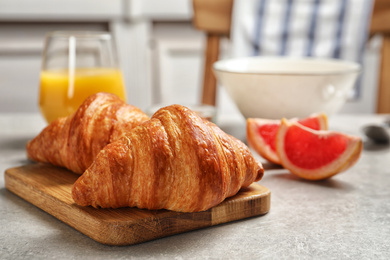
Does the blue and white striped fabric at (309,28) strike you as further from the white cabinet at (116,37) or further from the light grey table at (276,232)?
the light grey table at (276,232)

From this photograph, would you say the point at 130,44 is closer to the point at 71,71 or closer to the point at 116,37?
the point at 116,37

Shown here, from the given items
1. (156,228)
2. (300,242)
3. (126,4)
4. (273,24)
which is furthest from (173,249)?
(126,4)

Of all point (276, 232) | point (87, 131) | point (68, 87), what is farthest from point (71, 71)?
point (276, 232)

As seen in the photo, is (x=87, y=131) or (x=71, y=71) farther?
(x=71, y=71)

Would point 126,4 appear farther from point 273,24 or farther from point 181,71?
point 273,24

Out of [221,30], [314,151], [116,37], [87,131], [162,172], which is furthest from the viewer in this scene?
[116,37]
